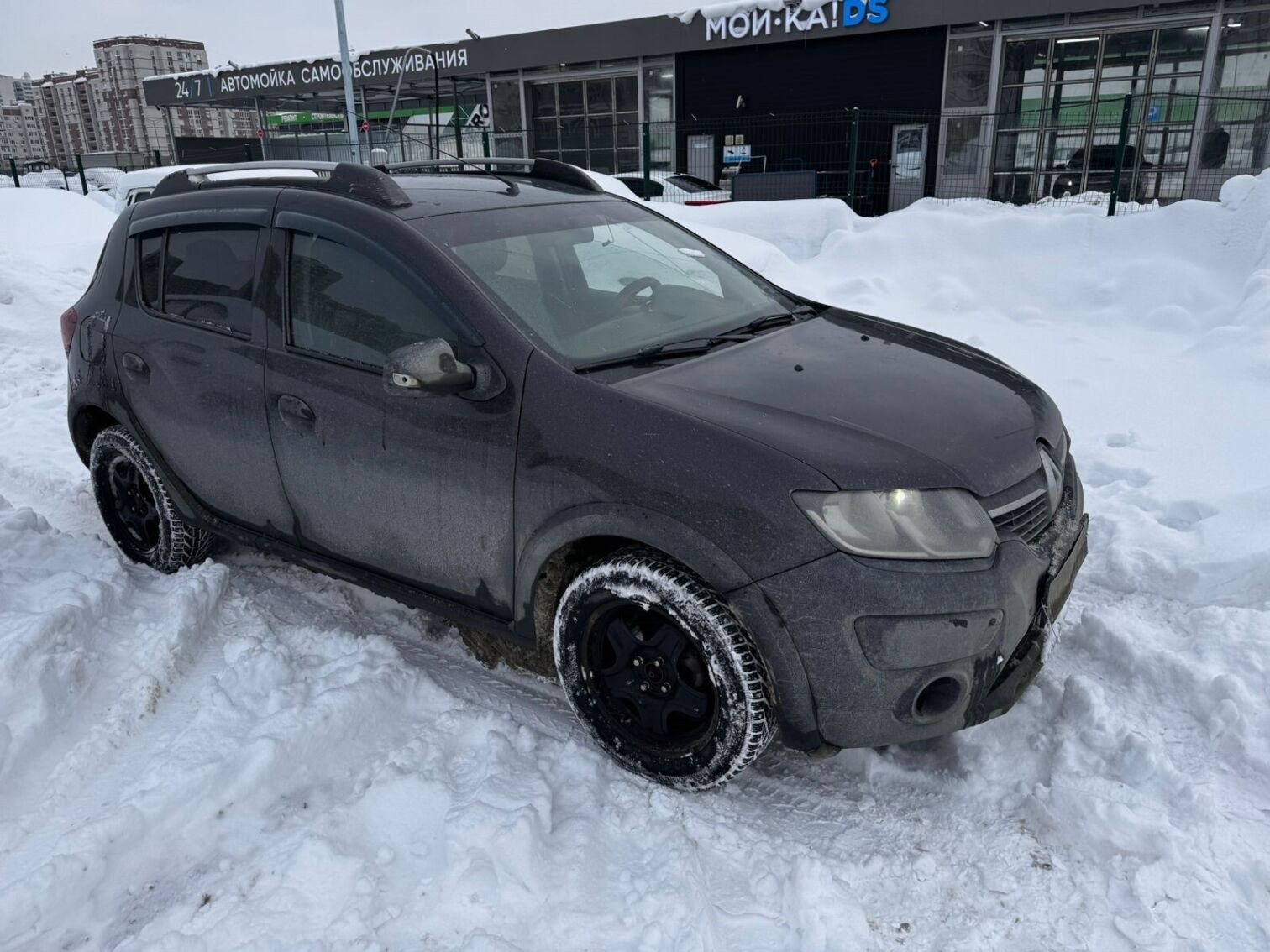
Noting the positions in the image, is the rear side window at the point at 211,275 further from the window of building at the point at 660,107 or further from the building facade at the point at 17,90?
the building facade at the point at 17,90

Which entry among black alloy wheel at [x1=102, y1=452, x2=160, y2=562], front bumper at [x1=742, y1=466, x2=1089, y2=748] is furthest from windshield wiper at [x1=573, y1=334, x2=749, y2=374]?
black alloy wheel at [x1=102, y1=452, x2=160, y2=562]

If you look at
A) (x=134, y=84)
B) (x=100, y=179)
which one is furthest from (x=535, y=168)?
(x=134, y=84)

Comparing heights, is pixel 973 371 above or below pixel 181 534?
above

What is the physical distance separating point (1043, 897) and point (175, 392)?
11.6 ft

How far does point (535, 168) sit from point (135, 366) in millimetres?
1968

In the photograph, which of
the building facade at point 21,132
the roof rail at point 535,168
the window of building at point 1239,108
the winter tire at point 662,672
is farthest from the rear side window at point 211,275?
the building facade at point 21,132

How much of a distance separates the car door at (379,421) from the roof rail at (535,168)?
38.0 inches

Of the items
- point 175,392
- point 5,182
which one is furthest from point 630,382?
point 5,182

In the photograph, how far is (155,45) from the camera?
92125 millimetres

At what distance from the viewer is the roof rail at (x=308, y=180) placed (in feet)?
10.4

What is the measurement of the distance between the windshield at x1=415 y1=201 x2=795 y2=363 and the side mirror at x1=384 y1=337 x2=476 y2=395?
0.29m

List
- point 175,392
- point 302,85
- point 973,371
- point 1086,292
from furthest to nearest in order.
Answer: point 302,85
point 1086,292
point 175,392
point 973,371

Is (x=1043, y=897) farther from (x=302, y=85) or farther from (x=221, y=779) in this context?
(x=302, y=85)

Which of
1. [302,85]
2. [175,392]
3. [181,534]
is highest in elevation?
[302,85]
